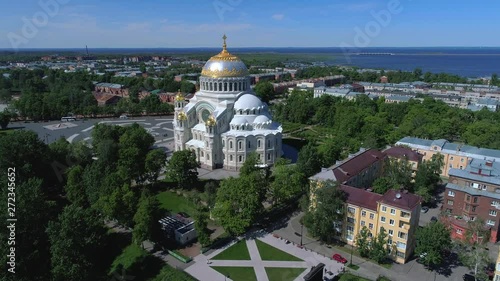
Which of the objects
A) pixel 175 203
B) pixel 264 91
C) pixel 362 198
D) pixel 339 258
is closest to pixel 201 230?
pixel 175 203

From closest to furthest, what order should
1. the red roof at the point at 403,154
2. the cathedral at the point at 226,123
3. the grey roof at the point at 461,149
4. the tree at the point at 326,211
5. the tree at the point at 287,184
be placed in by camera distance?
the tree at the point at 326,211 → the tree at the point at 287,184 → the red roof at the point at 403,154 → the grey roof at the point at 461,149 → the cathedral at the point at 226,123

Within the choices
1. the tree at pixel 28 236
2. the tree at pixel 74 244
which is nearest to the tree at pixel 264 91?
the tree at pixel 74 244

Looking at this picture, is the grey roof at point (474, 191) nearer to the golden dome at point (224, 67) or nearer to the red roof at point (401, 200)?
the red roof at point (401, 200)

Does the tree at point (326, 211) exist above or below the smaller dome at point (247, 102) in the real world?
below

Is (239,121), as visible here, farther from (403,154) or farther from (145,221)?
(145,221)

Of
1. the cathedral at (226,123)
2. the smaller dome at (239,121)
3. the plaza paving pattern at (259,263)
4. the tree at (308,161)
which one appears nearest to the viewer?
the plaza paving pattern at (259,263)

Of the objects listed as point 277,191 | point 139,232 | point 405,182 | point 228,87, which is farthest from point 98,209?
point 405,182

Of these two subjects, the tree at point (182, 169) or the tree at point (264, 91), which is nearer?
the tree at point (182, 169)

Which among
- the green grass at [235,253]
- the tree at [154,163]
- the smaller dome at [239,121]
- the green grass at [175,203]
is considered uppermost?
the smaller dome at [239,121]
